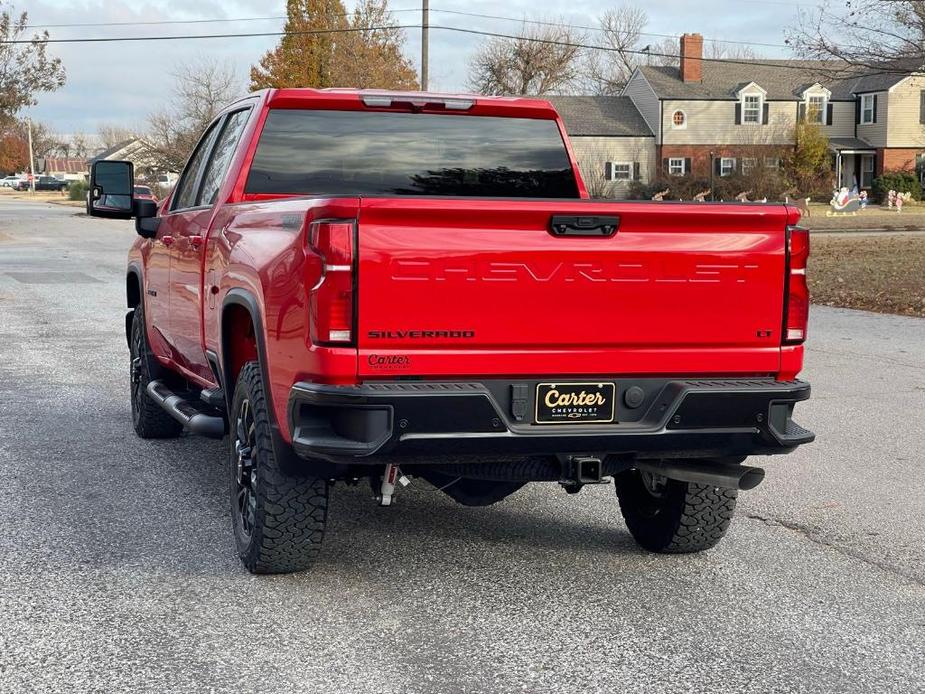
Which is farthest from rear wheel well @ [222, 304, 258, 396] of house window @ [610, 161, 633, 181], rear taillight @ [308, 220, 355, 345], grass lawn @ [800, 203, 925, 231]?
house window @ [610, 161, 633, 181]

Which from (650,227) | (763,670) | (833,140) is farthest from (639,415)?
(833,140)

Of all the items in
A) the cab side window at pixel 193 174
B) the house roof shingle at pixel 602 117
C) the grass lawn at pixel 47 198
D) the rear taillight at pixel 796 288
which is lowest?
the grass lawn at pixel 47 198

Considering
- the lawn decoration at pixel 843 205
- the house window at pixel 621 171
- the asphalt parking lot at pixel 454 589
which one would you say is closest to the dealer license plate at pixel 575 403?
the asphalt parking lot at pixel 454 589

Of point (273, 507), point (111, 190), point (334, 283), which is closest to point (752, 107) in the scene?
point (111, 190)

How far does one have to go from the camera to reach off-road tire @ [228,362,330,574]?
4742 mm

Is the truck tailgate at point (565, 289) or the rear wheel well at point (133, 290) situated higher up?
the truck tailgate at point (565, 289)

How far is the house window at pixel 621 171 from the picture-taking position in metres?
63.8

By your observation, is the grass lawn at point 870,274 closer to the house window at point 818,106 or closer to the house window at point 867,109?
the house window at point 818,106

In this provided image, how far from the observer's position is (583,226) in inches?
173

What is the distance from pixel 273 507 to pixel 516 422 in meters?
1.04

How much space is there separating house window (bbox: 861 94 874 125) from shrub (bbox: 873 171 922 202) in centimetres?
552

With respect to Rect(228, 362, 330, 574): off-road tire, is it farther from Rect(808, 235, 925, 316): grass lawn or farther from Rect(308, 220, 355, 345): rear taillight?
Rect(808, 235, 925, 316): grass lawn

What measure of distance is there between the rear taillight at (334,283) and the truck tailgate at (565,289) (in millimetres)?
45

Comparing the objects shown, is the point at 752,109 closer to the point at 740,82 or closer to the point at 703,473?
the point at 740,82
